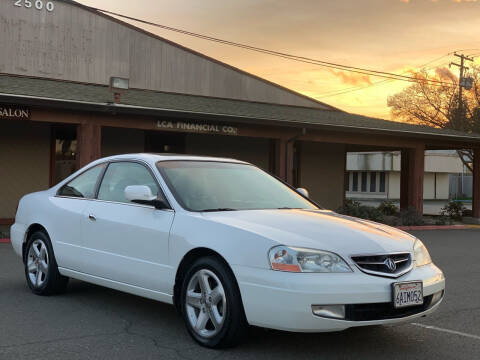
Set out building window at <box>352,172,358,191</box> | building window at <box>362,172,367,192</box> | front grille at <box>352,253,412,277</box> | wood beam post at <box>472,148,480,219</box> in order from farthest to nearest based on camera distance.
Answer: building window at <box>352,172,358,191</box>
building window at <box>362,172,367,192</box>
wood beam post at <box>472,148,480,219</box>
front grille at <box>352,253,412,277</box>

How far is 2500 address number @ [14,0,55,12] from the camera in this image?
20.0 metres

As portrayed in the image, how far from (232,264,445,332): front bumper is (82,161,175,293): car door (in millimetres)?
1023

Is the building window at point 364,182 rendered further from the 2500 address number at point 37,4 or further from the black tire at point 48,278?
the black tire at point 48,278

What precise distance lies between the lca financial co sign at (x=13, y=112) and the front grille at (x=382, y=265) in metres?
11.5

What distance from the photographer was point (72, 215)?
22.0 ft

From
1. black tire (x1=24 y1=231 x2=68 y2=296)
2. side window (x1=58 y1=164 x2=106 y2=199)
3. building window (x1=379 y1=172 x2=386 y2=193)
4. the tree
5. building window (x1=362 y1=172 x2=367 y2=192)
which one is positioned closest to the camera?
side window (x1=58 y1=164 x2=106 y2=199)

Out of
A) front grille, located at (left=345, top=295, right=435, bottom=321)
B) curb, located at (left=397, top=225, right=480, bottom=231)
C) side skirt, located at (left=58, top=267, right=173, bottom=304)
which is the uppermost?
front grille, located at (left=345, top=295, right=435, bottom=321)

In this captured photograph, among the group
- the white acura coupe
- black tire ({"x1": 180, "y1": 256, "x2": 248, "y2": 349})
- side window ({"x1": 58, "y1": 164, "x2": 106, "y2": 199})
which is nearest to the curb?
the white acura coupe

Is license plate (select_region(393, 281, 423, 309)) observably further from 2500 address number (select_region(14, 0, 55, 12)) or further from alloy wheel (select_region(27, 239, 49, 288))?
2500 address number (select_region(14, 0, 55, 12))

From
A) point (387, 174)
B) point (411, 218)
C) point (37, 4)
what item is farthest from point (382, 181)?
point (37, 4)

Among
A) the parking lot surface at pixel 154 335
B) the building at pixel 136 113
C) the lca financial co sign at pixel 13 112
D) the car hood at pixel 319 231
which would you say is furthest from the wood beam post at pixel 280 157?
the car hood at pixel 319 231

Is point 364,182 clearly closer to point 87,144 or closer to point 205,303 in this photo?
point 87,144

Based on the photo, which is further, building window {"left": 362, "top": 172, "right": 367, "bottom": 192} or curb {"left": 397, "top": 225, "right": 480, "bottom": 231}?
building window {"left": 362, "top": 172, "right": 367, "bottom": 192}

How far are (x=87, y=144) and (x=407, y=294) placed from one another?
11823 mm
